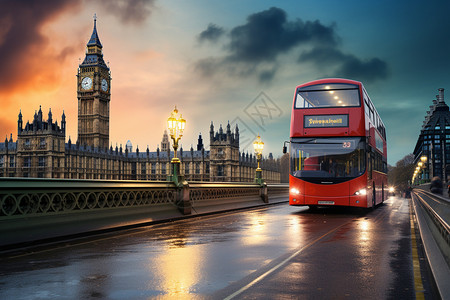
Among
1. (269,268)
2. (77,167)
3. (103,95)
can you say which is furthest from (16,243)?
(103,95)

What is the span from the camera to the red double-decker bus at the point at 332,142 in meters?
20.3

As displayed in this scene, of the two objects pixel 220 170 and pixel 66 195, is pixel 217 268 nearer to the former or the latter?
pixel 66 195

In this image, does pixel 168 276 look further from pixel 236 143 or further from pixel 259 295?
pixel 236 143

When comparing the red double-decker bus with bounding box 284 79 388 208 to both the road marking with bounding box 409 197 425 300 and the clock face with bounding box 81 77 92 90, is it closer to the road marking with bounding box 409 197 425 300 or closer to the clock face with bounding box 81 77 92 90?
the road marking with bounding box 409 197 425 300

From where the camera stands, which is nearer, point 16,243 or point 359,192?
point 16,243

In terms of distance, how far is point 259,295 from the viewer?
621 centimetres

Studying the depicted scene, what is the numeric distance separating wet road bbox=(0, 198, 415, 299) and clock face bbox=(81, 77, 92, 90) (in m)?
171

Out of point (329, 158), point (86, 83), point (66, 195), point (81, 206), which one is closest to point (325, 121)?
point (329, 158)

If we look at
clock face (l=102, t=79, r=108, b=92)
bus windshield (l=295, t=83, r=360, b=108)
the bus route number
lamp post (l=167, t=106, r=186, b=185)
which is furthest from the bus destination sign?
clock face (l=102, t=79, r=108, b=92)

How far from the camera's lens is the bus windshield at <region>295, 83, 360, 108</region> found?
66.4 feet

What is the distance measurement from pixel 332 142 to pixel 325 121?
96 centimetres

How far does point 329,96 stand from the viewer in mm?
20344

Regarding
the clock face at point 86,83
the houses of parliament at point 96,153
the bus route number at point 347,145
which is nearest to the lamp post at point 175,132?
the bus route number at point 347,145

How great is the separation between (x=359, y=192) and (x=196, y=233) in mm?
9357
